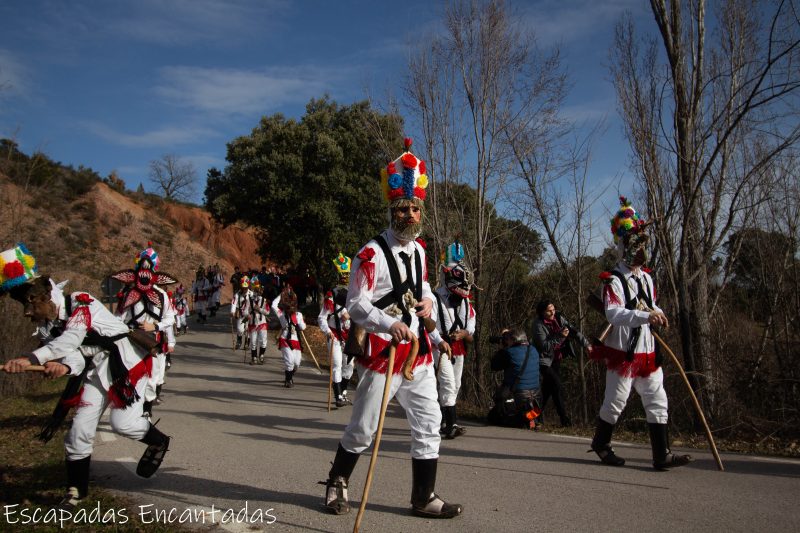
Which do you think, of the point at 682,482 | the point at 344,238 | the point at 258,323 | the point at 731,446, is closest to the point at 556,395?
the point at 731,446

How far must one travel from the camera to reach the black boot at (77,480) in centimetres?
493

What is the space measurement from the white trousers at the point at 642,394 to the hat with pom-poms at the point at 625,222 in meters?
1.46

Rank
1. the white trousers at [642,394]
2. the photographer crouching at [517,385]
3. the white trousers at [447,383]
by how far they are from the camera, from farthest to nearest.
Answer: the photographer crouching at [517,385] < the white trousers at [447,383] < the white trousers at [642,394]

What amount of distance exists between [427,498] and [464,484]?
110 centimetres

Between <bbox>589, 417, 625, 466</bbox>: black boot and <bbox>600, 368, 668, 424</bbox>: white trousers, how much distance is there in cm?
7

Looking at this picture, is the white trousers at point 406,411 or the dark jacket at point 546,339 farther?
the dark jacket at point 546,339

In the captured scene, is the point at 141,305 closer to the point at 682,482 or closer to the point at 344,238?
the point at 682,482

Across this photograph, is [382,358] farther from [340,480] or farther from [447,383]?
[447,383]

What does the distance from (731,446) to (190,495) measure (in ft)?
19.9

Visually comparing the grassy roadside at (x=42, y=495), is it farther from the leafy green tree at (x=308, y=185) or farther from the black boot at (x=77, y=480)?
the leafy green tree at (x=308, y=185)

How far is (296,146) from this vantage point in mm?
28328

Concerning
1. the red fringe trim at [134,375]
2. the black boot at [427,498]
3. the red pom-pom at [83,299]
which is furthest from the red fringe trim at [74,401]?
the black boot at [427,498]

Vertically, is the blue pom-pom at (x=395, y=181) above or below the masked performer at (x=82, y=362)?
above

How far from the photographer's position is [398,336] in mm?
4348
